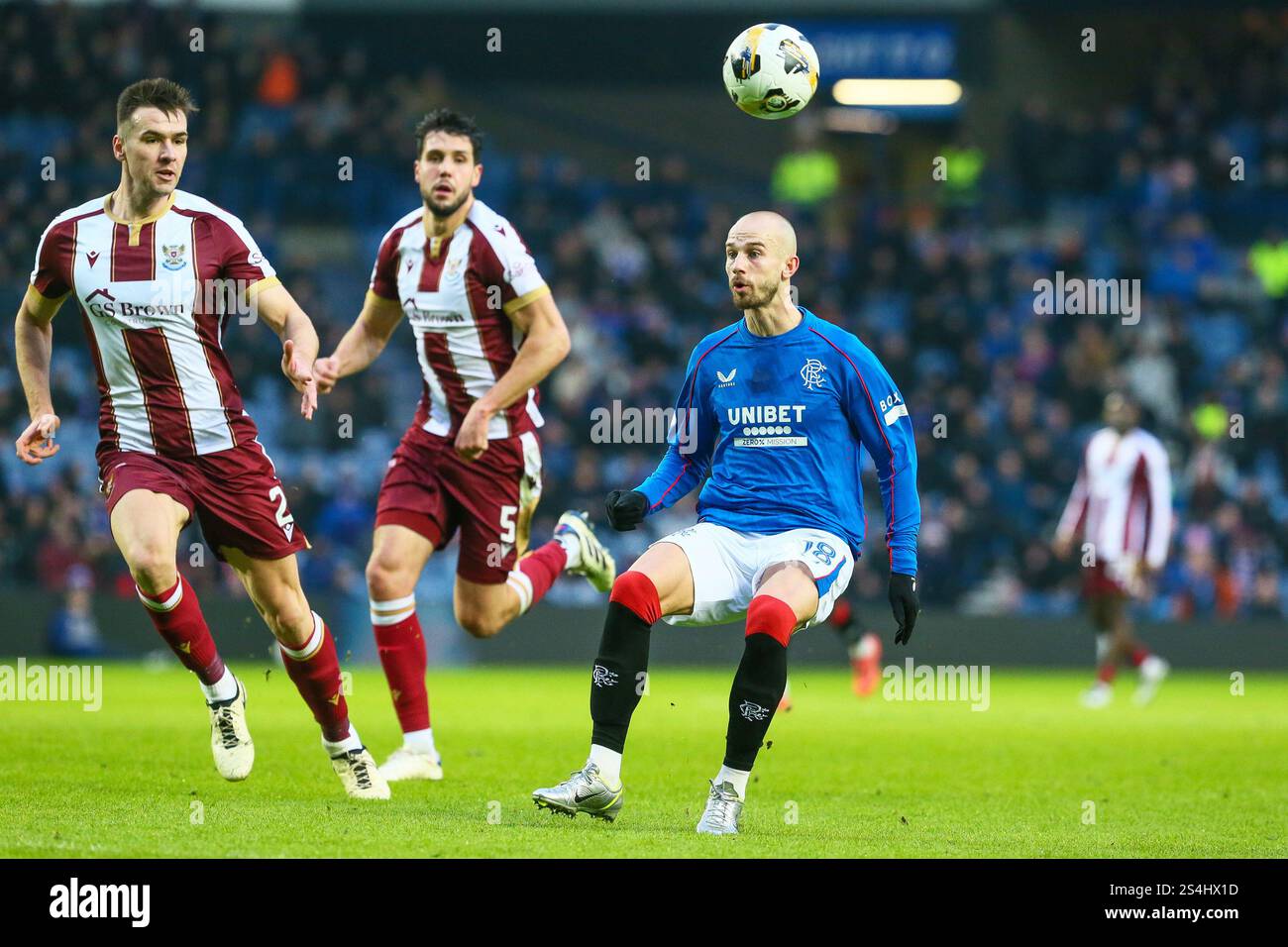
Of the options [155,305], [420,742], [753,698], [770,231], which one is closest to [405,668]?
[420,742]

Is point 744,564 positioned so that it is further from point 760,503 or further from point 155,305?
point 155,305

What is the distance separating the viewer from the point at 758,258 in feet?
22.5

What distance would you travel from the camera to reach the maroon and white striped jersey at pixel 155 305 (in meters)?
7.04

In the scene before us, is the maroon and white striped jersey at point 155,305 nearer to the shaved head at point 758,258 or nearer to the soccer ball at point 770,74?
the shaved head at point 758,258

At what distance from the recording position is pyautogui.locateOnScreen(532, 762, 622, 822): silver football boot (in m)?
6.35

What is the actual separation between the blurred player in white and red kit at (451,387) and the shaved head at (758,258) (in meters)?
1.34

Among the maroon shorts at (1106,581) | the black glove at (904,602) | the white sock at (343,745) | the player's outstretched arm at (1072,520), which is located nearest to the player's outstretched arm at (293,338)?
the white sock at (343,745)

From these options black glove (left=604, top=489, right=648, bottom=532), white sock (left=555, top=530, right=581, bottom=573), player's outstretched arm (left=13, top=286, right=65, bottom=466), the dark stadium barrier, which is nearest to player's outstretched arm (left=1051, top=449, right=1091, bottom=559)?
the dark stadium barrier

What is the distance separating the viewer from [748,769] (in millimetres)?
6465

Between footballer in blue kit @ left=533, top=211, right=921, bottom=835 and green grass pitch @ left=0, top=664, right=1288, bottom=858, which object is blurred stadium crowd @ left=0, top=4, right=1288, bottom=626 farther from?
footballer in blue kit @ left=533, top=211, right=921, bottom=835

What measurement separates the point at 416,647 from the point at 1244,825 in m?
3.83

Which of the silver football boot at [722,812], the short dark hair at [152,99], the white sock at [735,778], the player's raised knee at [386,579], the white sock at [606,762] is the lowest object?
the silver football boot at [722,812]
